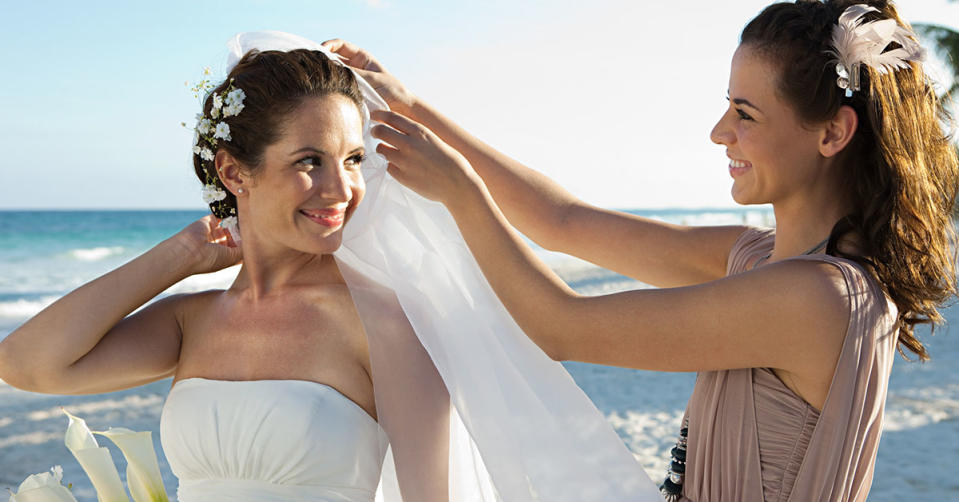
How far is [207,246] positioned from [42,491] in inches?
39.8

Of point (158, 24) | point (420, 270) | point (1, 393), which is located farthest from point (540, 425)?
point (158, 24)

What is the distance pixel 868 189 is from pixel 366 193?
1.35 metres

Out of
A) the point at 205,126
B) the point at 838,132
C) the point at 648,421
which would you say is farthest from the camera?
the point at 648,421

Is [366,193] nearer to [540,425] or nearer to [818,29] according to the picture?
[540,425]

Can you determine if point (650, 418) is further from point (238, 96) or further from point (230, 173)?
point (238, 96)

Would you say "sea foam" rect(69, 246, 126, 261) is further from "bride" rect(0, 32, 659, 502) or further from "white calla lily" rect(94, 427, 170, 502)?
"white calla lily" rect(94, 427, 170, 502)

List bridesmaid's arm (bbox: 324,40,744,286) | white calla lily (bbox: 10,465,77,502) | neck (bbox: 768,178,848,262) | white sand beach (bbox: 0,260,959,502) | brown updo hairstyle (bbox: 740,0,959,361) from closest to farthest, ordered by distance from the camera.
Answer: white calla lily (bbox: 10,465,77,502) < brown updo hairstyle (bbox: 740,0,959,361) < neck (bbox: 768,178,848,262) < bridesmaid's arm (bbox: 324,40,744,286) < white sand beach (bbox: 0,260,959,502)

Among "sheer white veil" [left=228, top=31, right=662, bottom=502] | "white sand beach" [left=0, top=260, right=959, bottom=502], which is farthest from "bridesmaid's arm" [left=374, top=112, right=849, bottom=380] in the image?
"white sand beach" [left=0, top=260, right=959, bottom=502]

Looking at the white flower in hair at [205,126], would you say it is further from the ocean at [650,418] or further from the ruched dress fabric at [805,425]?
the ocean at [650,418]

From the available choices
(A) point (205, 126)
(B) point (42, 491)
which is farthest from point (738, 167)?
(B) point (42, 491)

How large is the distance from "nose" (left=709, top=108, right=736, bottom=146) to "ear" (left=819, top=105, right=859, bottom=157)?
0.22 metres

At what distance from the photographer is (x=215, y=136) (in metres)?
2.41

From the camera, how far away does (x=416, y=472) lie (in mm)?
2105

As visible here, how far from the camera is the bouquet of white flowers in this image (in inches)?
64.1
